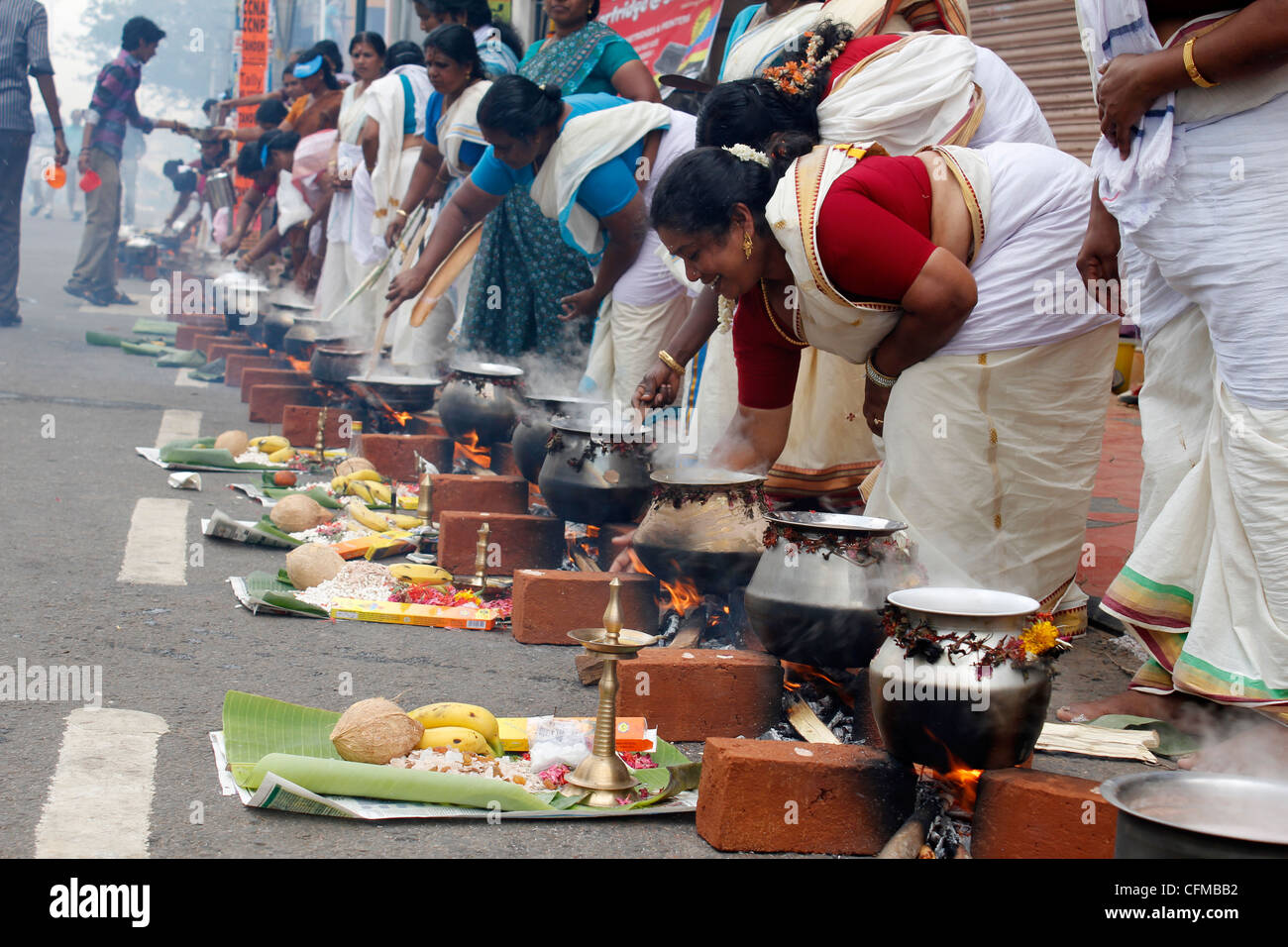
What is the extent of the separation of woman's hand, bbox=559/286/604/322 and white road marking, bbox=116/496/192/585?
197 centimetres

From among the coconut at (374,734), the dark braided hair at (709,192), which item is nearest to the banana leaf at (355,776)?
the coconut at (374,734)

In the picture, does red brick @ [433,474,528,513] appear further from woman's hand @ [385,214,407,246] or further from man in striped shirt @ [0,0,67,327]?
man in striped shirt @ [0,0,67,327]

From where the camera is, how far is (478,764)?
116 inches

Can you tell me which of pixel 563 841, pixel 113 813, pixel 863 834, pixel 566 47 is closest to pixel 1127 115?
pixel 863 834

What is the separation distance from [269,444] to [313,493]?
1457 millimetres

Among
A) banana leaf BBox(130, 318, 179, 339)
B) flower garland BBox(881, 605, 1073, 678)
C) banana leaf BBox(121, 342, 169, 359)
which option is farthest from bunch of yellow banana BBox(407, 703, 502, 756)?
banana leaf BBox(130, 318, 179, 339)

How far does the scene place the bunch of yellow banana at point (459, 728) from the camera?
302 centimetres

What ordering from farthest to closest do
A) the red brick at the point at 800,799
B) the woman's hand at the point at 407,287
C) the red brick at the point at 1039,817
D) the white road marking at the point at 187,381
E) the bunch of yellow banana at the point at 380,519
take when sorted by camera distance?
the white road marking at the point at 187,381 < the woman's hand at the point at 407,287 < the bunch of yellow banana at the point at 380,519 < the red brick at the point at 800,799 < the red brick at the point at 1039,817

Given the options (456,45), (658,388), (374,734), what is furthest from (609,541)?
(456,45)

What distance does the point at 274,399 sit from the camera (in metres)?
8.55

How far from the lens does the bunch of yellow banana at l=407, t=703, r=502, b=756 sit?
119 inches

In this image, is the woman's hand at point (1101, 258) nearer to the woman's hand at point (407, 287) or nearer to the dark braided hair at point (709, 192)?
the dark braided hair at point (709, 192)

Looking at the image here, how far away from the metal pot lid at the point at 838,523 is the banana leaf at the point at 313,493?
321 cm

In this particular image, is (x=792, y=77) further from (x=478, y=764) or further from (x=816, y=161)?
(x=478, y=764)
